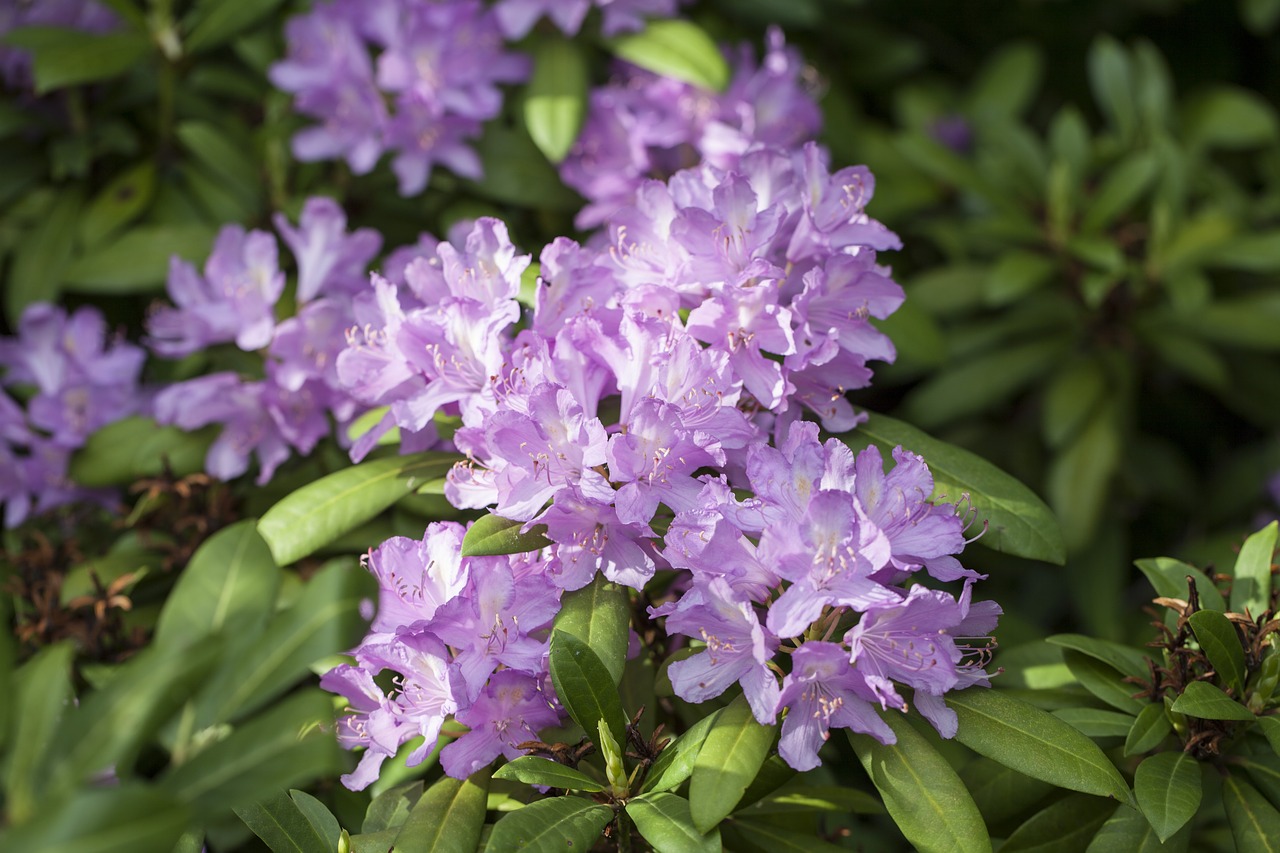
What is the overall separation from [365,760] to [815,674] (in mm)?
553

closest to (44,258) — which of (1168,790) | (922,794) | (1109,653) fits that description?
(922,794)

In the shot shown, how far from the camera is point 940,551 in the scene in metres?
1.23

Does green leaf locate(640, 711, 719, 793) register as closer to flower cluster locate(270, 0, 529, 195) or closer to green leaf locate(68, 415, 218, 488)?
green leaf locate(68, 415, 218, 488)

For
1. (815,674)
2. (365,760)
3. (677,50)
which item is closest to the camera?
(815,674)

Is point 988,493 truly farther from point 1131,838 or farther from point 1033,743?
point 1131,838

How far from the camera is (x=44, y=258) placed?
88.7 inches

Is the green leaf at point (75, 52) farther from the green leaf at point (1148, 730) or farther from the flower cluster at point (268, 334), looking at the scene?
the green leaf at point (1148, 730)

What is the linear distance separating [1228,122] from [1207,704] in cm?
A: 215

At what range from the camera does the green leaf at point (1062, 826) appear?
141 centimetres

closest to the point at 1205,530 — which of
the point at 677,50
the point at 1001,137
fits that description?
the point at 1001,137

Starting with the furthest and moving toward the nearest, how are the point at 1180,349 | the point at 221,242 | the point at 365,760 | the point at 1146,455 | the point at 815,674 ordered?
the point at 1146,455
the point at 1180,349
the point at 221,242
the point at 365,760
the point at 815,674

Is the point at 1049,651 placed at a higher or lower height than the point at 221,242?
lower

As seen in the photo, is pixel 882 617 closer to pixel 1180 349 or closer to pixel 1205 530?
pixel 1180 349

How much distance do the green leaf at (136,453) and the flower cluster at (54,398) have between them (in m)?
0.06
